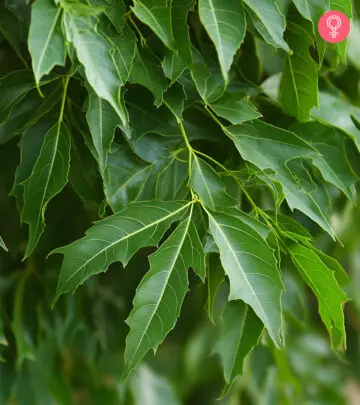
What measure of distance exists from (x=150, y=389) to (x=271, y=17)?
1.84 ft

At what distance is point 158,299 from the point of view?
1.67ft

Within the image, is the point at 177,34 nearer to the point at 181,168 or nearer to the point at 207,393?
the point at 181,168

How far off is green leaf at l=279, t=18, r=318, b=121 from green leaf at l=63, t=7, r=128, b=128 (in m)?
0.18

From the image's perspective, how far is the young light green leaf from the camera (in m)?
0.51

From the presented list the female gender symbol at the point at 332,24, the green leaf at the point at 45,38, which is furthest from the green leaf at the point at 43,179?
the female gender symbol at the point at 332,24

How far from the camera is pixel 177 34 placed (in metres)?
0.50

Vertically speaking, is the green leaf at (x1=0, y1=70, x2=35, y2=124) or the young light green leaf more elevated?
the green leaf at (x1=0, y1=70, x2=35, y2=124)

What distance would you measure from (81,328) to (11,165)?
0.77ft

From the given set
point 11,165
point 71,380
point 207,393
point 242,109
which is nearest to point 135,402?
point 71,380

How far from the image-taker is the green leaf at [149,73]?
52 cm

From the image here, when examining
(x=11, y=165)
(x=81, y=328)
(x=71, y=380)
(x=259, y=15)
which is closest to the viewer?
(x=259, y=15)

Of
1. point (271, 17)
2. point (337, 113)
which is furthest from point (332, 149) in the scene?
point (271, 17)

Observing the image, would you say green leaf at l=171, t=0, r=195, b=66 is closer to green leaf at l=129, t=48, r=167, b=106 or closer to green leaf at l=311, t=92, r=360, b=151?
green leaf at l=129, t=48, r=167, b=106

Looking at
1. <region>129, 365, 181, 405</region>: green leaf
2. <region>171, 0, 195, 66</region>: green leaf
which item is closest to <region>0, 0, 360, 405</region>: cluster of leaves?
<region>171, 0, 195, 66</region>: green leaf
